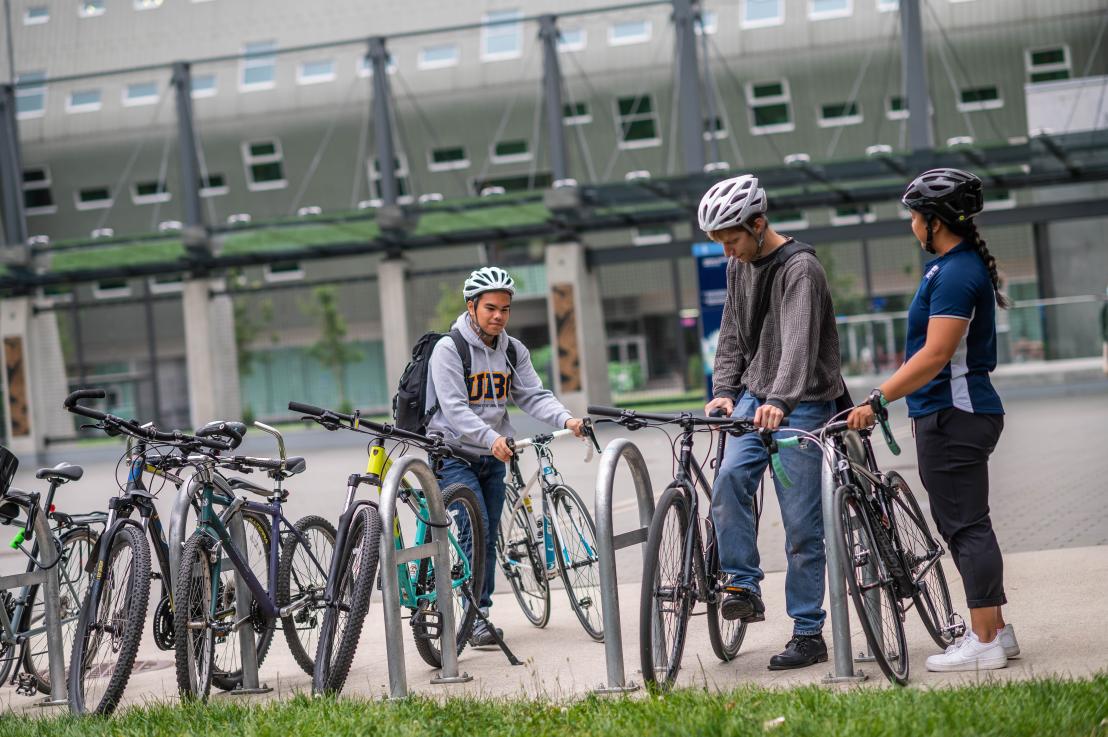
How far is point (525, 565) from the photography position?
732cm

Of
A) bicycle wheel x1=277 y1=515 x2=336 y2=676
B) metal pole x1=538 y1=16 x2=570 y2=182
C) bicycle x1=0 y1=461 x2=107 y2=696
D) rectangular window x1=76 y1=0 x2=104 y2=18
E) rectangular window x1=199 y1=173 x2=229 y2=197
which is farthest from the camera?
rectangular window x1=199 y1=173 x2=229 y2=197

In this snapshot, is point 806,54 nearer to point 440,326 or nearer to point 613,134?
point 613,134

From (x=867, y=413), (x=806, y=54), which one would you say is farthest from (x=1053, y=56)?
(x=867, y=413)

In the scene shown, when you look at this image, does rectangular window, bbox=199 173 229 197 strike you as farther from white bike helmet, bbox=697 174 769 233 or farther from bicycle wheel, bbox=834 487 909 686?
bicycle wheel, bbox=834 487 909 686

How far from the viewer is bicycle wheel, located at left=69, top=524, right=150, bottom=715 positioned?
564 centimetres

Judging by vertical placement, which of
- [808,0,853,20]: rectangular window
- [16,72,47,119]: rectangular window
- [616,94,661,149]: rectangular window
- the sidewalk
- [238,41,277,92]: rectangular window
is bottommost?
the sidewalk

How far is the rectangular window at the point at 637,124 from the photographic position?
3538 cm

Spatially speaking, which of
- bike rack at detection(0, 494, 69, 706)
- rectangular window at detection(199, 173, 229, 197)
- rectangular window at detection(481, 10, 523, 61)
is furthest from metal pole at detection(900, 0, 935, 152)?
bike rack at detection(0, 494, 69, 706)

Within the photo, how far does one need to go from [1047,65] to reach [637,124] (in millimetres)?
10104

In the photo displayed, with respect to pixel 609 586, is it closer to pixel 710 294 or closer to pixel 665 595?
pixel 665 595

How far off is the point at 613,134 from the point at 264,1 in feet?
48.5

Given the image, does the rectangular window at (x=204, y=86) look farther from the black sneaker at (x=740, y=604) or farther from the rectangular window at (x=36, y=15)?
the black sneaker at (x=740, y=604)

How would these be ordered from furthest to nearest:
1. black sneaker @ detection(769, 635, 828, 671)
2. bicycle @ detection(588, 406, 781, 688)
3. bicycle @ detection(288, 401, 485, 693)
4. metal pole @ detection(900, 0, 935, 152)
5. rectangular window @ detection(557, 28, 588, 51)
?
rectangular window @ detection(557, 28, 588, 51)
metal pole @ detection(900, 0, 935, 152)
black sneaker @ detection(769, 635, 828, 671)
bicycle @ detection(288, 401, 485, 693)
bicycle @ detection(588, 406, 781, 688)

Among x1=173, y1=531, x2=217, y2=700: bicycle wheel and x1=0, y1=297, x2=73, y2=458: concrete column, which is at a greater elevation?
x1=0, y1=297, x2=73, y2=458: concrete column
